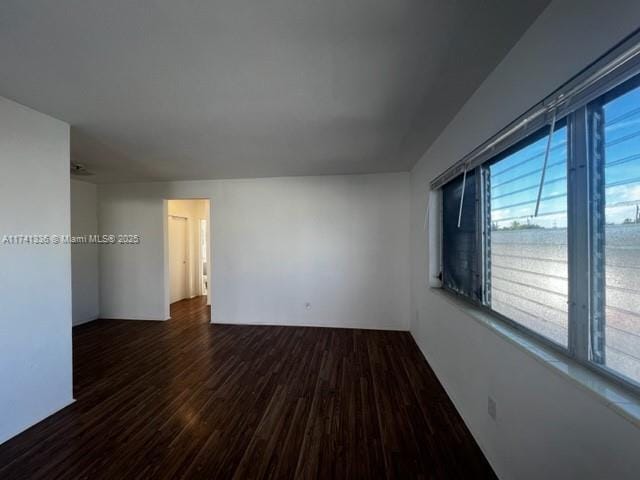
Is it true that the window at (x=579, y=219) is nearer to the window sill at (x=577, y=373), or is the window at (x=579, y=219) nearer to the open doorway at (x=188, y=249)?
the window sill at (x=577, y=373)

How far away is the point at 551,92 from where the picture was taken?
1.12 m

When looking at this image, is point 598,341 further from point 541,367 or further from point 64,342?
point 64,342

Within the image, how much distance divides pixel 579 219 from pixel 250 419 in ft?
7.90

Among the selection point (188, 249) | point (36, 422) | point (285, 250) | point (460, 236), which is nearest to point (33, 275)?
point (36, 422)

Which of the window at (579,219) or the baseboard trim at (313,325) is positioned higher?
the window at (579,219)

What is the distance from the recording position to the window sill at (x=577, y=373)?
81 cm

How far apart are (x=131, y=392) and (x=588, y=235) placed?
11.4 ft

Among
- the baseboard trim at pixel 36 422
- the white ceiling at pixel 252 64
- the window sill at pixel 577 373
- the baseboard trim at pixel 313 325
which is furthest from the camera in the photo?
the baseboard trim at pixel 313 325

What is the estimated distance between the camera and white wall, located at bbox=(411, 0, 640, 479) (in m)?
0.86

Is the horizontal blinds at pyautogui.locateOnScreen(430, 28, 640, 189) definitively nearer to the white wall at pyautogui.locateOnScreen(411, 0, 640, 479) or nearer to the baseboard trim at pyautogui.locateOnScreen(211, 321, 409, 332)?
the white wall at pyautogui.locateOnScreen(411, 0, 640, 479)

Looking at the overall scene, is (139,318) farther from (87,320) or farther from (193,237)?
(193,237)

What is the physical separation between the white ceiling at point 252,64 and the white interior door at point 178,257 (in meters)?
3.34

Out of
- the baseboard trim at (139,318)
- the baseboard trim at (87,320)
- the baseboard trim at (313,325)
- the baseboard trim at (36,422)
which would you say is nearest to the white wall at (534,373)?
the baseboard trim at (313,325)

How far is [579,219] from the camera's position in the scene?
106 cm
